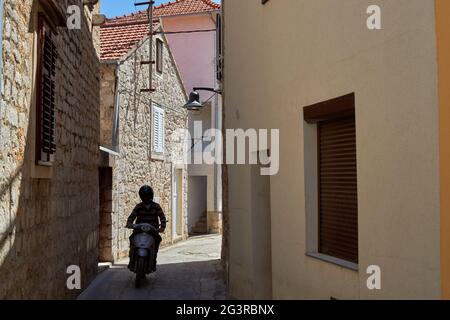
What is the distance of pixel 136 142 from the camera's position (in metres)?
14.2

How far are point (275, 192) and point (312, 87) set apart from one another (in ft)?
4.87

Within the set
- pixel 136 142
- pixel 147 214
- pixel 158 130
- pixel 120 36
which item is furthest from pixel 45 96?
pixel 158 130

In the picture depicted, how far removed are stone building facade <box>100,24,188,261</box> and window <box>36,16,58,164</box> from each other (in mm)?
4827

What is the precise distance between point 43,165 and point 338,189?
2740 mm

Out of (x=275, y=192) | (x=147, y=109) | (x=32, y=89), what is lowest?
(x=275, y=192)

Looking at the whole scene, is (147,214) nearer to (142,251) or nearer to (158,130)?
(142,251)

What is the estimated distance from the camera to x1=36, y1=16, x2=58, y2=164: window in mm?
5156

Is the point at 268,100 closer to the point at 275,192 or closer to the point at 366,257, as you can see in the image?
the point at 275,192

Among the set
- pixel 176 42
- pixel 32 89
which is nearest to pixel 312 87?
pixel 32 89

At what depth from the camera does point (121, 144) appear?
12.9 metres

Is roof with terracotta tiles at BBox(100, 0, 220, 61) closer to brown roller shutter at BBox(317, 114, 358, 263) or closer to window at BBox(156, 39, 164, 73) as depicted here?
window at BBox(156, 39, 164, 73)
